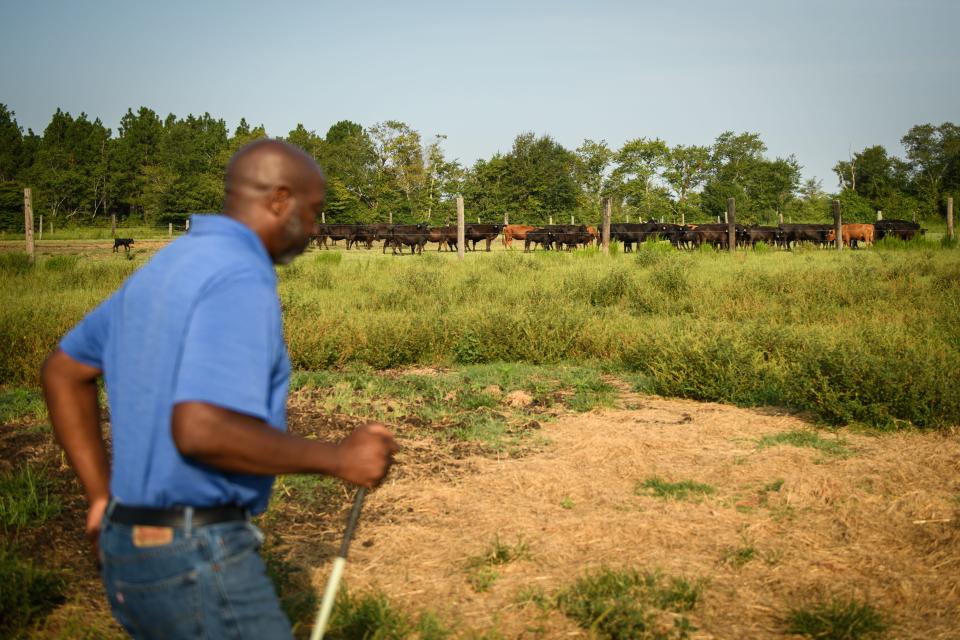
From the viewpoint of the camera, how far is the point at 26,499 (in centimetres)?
466

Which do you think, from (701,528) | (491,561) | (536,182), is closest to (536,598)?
(491,561)

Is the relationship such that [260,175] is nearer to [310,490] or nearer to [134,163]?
[310,490]

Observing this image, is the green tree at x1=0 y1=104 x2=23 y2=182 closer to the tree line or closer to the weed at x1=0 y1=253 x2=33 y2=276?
the tree line

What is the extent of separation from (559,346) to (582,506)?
464 centimetres

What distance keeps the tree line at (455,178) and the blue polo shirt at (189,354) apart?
5441cm

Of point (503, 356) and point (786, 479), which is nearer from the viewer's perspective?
point (786, 479)

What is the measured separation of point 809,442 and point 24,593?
209 inches

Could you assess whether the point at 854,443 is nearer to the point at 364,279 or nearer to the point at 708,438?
the point at 708,438

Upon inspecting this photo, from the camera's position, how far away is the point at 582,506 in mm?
5035

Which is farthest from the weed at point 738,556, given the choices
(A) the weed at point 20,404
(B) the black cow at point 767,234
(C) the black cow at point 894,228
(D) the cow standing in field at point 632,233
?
(C) the black cow at point 894,228

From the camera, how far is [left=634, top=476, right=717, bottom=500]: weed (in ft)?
16.9

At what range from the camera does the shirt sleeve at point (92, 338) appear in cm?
192

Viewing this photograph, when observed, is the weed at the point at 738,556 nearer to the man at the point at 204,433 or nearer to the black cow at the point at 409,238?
the man at the point at 204,433

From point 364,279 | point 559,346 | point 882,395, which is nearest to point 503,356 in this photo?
point 559,346
